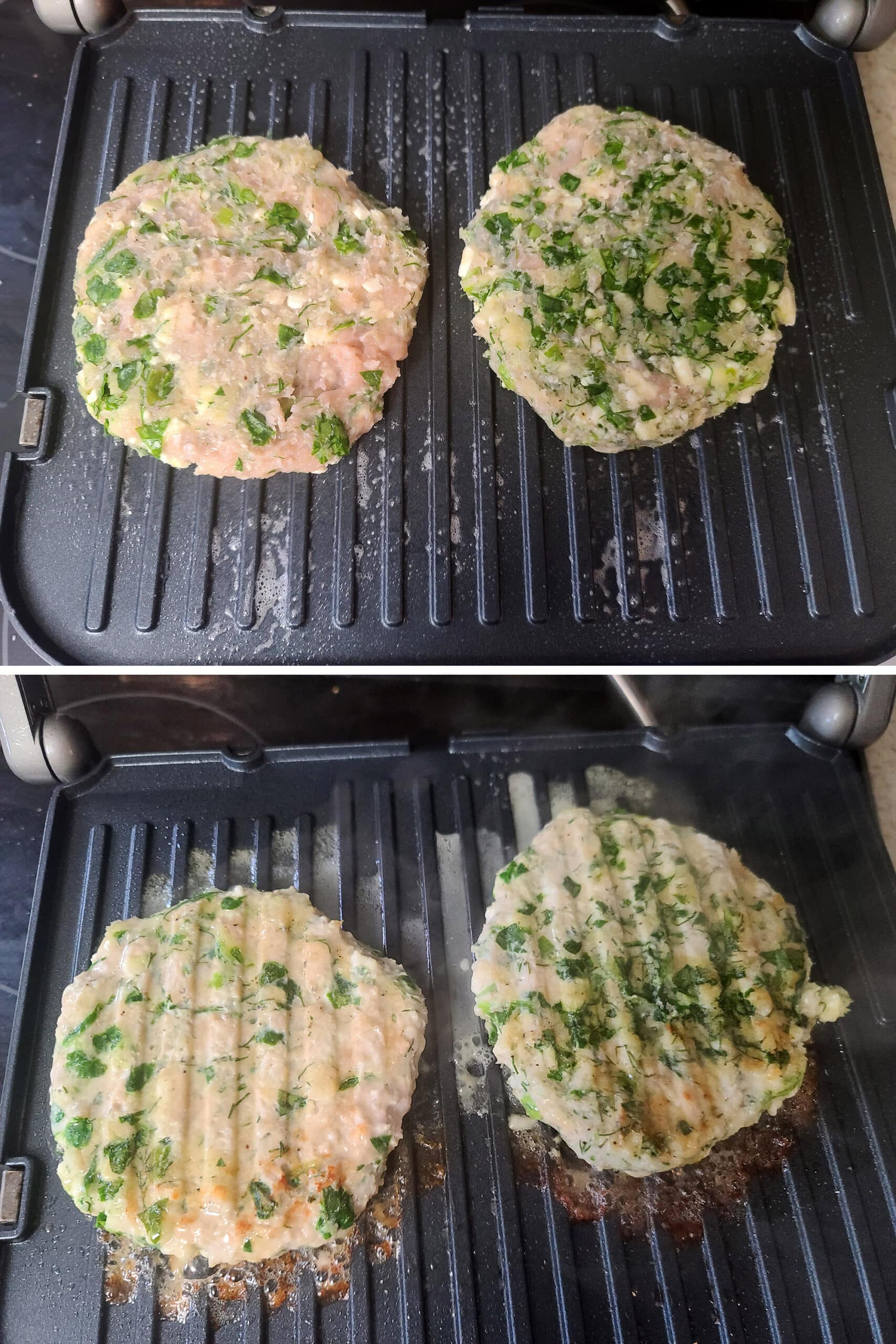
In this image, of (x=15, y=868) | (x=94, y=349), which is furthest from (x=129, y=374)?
(x=15, y=868)

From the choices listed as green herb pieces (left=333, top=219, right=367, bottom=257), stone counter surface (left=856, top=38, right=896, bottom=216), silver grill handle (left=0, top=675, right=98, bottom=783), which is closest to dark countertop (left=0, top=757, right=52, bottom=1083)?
silver grill handle (left=0, top=675, right=98, bottom=783)

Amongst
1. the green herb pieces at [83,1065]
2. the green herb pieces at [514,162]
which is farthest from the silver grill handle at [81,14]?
the green herb pieces at [83,1065]

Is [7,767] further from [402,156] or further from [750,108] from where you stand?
[750,108]

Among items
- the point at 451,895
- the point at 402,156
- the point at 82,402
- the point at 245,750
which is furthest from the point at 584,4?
the point at 451,895

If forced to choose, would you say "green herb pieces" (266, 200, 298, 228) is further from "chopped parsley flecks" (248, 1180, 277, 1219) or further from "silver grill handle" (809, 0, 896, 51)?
"chopped parsley flecks" (248, 1180, 277, 1219)

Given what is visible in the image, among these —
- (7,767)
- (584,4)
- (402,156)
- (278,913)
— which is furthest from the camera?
(584,4)
